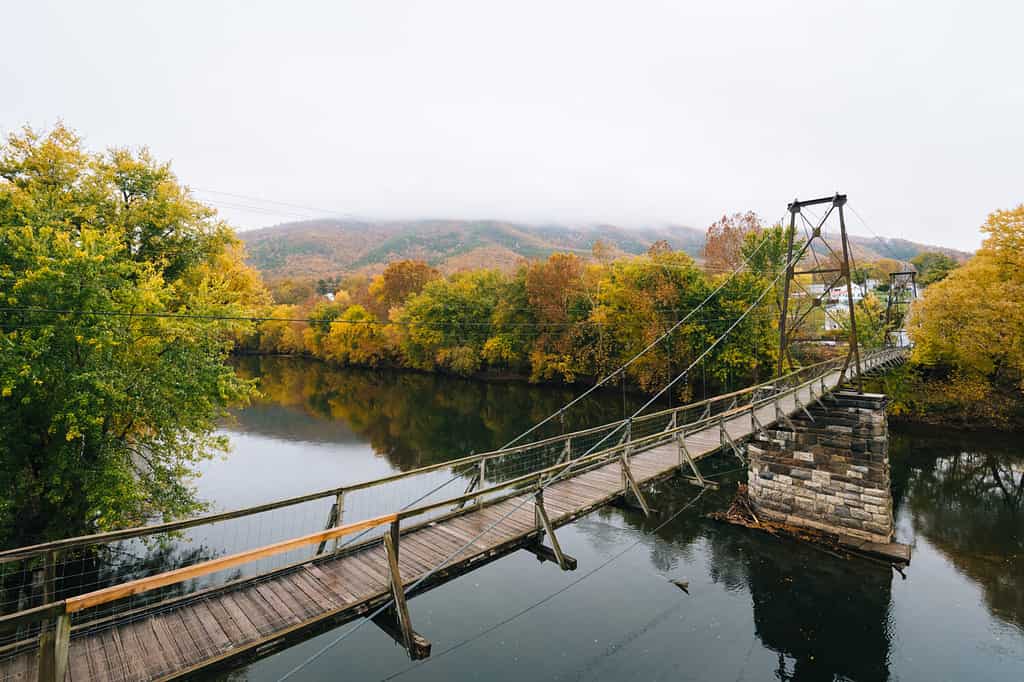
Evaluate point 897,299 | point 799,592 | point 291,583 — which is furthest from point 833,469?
point 897,299

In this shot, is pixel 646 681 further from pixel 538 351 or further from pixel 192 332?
pixel 538 351

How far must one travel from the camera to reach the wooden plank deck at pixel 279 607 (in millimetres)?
3943

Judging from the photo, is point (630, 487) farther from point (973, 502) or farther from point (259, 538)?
point (973, 502)

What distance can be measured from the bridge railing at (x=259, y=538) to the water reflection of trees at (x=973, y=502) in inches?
183

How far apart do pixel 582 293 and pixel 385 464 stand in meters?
19.6

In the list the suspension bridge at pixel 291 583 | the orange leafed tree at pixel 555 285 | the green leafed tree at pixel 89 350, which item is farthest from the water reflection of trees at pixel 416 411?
the suspension bridge at pixel 291 583

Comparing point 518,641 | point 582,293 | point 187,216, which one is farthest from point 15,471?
point 582,293

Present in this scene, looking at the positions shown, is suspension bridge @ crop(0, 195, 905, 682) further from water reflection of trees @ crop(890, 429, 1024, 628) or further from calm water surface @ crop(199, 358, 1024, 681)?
water reflection of trees @ crop(890, 429, 1024, 628)

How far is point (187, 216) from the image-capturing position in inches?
510

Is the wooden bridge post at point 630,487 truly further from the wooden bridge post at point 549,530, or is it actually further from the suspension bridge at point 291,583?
the wooden bridge post at point 549,530

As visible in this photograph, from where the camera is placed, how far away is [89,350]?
9.11 m

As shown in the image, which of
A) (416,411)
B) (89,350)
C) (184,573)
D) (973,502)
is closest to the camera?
(184,573)

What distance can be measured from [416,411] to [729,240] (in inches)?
980

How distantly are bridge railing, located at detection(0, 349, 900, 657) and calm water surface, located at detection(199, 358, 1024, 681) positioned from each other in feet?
6.89
